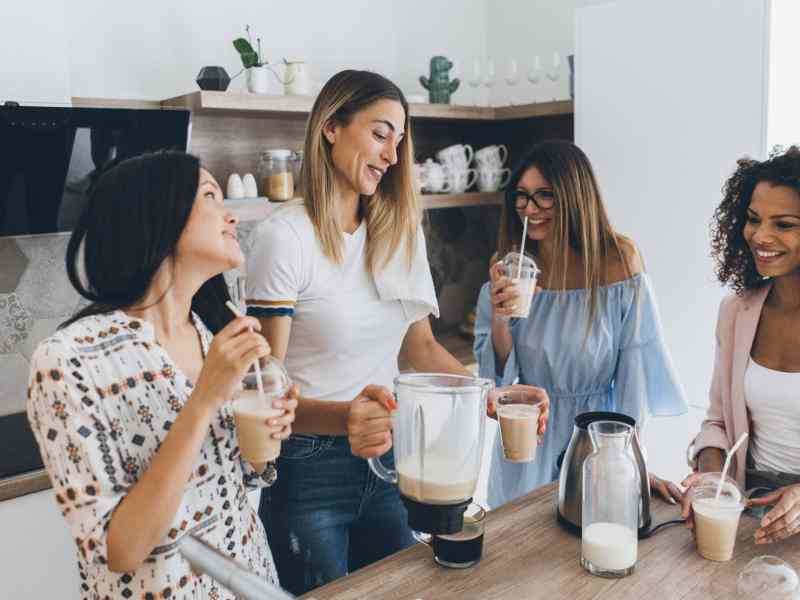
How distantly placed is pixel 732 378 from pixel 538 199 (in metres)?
0.67

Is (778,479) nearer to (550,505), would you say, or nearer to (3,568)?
(550,505)

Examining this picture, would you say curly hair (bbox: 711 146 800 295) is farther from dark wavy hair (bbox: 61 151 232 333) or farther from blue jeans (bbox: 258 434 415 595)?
dark wavy hair (bbox: 61 151 232 333)

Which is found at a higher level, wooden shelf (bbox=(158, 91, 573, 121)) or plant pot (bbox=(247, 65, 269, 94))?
plant pot (bbox=(247, 65, 269, 94))

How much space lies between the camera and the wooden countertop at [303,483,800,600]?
1132 millimetres

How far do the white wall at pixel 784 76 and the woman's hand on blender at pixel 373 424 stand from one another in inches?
72.5

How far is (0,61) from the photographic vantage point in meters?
2.05

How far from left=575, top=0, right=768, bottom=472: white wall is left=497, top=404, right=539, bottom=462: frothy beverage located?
5.03 feet

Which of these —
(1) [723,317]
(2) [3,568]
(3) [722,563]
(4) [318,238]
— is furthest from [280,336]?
(2) [3,568]

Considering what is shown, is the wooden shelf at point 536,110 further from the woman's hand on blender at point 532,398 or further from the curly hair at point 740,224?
the woman's hand on blender at point 532,398

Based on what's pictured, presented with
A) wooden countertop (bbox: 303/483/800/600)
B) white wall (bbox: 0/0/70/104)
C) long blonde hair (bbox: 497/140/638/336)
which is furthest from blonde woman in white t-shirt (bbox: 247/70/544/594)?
white wall (bbox: 0/0/70/104)

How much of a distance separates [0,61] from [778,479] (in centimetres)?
221

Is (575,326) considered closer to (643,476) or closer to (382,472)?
(643,476)

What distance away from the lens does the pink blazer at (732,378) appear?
1716mm

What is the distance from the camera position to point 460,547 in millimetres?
1194
